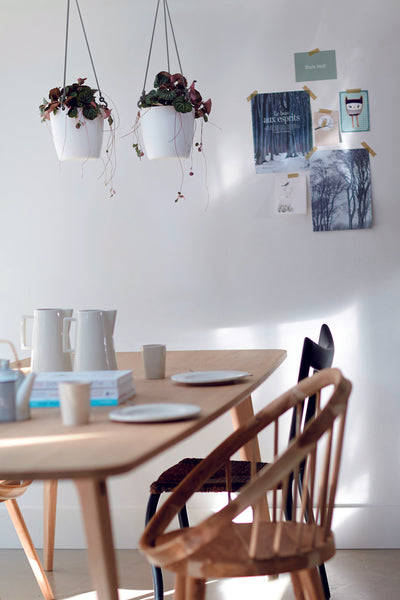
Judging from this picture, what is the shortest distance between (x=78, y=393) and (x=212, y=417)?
0.85 ft

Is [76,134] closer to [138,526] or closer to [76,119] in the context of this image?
[76,119]

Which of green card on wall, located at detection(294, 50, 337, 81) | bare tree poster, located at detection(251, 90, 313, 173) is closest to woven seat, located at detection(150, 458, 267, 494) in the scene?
bare tree poster, located at detection(251, 90, 313, 173)

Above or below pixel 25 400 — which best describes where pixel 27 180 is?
above

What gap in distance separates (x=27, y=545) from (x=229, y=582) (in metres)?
0.74

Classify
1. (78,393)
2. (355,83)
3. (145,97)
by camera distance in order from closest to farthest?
1. (78,393)
2. (145,97)
3. (355,83)

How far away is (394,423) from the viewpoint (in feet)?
9.75

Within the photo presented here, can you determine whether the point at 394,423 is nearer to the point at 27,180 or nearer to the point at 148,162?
the point at 148,162

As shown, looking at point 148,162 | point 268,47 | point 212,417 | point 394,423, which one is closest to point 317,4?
point 268,47

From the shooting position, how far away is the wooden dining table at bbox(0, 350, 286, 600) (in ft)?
3.63

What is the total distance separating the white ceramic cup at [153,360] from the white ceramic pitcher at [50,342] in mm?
195

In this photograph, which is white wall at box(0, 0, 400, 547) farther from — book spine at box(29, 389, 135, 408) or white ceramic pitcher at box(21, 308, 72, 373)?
book spine at box(29, 389, 135, 408)

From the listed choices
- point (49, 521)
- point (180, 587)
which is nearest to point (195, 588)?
point (180, 587)

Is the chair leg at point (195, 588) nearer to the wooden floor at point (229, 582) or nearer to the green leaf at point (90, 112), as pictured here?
the wooden floor at point (229, 582)

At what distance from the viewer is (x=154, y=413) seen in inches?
56.8
